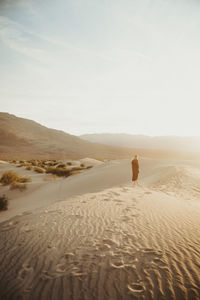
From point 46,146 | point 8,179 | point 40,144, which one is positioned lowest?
point 8,179

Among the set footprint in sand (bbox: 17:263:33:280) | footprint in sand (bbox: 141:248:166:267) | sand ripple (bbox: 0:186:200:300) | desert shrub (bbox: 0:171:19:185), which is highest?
footprint in sand (bbox: 141:248:166:267)

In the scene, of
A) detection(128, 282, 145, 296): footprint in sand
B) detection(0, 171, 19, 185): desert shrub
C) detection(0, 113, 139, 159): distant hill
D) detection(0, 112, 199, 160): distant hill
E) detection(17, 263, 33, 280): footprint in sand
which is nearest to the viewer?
detection(128, 282, 145, 296): footprint in sand

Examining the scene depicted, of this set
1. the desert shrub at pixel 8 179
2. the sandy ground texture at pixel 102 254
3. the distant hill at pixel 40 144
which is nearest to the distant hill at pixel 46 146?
the distant hill at pixel 40 144

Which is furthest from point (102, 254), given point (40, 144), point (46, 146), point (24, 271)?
point (40, 144)

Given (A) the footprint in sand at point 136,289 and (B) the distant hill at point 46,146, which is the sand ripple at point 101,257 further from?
(B) the distant hill at point 46,146

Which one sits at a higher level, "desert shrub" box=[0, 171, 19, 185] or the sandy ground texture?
the sandy ground texture

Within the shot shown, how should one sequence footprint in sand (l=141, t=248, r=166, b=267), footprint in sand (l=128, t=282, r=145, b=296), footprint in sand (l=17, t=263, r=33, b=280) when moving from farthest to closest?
1. footprint in sand (l=141, t=248, r=166, b=267)
2. footprint in sand (l=17, t=263, r=33, b=280)
3. footprint in sand (l=128, t=282, r=145, b=296)

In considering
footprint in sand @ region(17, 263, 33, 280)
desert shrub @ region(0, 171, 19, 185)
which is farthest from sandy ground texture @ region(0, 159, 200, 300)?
desert shrub @ region(0, 171, 19, 185)

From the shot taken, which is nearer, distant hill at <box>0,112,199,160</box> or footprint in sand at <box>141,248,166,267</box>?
footprint in sand at <box>141,248,166,267</box>

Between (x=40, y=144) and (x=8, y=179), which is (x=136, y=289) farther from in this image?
(x=40, y=144)

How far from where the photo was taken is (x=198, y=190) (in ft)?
29.2

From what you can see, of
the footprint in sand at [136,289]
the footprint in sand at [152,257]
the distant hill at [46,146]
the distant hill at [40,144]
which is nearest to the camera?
the footprint in sand at [136,289]

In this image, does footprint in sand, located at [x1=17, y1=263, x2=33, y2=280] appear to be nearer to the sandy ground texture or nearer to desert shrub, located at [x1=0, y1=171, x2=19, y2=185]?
the sandy ground texture

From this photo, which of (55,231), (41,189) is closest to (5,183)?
(41,189)
